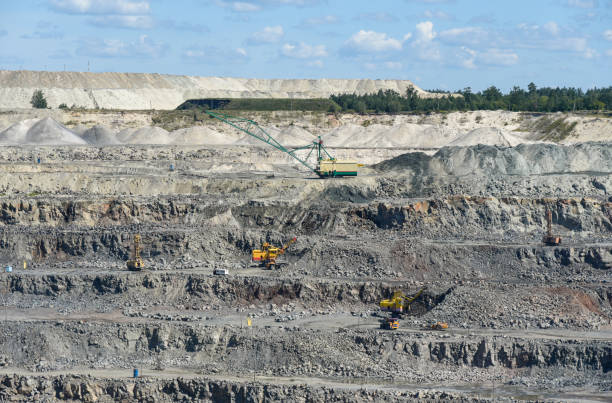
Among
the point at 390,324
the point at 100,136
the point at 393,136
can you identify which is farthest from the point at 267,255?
the point at 100,136

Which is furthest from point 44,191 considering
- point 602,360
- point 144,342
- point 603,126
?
point 603,126

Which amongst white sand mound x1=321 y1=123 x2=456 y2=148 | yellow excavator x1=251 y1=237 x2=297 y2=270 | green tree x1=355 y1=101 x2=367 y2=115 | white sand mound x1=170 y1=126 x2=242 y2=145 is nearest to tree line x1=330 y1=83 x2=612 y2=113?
green tree x1=355 y1=101 x2=367 y2=115

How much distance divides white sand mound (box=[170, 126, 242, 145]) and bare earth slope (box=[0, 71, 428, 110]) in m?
47.9

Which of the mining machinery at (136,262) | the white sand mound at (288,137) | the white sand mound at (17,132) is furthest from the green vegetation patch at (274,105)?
the mining machinery at (136,262)

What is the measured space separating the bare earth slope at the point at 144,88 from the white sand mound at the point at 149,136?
4617 cm

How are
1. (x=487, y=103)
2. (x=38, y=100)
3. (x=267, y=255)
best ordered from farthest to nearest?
1. (x=38, y=100)
2. (x=487, y=103)
3. (x=267, y=255)

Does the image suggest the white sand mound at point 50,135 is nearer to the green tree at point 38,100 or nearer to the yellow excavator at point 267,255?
the green tree at point 38,100

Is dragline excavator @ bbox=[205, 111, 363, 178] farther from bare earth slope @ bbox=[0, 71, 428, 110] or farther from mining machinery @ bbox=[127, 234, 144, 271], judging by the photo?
bare earth slope @ bbox=[0, 71, 428, 110]

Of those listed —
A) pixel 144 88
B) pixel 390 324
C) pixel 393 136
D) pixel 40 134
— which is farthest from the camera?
pixel 144 88

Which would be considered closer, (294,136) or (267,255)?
(267,255)

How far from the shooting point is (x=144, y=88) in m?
166

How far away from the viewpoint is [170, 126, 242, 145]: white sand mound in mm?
100125

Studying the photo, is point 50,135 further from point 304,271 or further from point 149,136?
point 304,271

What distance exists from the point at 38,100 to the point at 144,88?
33.3 meters
